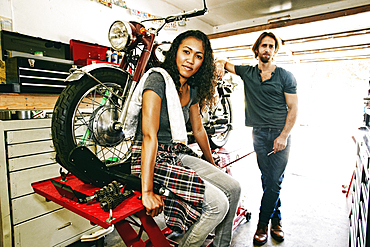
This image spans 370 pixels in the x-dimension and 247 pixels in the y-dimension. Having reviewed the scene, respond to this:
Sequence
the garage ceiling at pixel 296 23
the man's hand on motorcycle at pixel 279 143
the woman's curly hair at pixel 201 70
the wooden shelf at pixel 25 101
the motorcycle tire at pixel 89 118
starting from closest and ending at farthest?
the motorcycle tire at pixel 89 118
the woman's curly hair at pixel 201 70
the wooden shelf at pixel 25 101
the man's hand on motorcycle at pixel 279 143
the garage ceiling at pixel 296 23

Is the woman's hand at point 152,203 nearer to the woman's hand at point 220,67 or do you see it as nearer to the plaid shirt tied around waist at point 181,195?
the plaid shirt tied around waist at point 181,195

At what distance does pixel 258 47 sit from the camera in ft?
6.19

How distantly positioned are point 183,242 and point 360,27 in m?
3.93

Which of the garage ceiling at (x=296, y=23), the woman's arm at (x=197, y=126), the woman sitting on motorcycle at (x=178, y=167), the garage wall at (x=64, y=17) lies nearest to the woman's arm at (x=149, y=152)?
the woman sitting on motorcycle at (x=178, y=167)

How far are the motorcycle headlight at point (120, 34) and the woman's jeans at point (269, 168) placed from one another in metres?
1.31

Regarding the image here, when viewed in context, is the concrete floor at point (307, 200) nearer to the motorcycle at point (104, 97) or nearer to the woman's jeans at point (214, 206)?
the woman's jeans at point (214, 206)

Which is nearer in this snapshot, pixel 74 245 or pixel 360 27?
pixel 74 245

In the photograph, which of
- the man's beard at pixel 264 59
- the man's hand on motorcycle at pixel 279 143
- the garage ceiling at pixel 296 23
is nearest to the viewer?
the man's hand on motorcycle at pixel 279 143

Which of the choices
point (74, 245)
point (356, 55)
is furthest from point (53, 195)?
point (356, 55)

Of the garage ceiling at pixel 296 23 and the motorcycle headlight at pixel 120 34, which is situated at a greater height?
the garage ceiling at pixel 296 23

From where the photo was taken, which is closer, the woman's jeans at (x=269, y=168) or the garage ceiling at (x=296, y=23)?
the woman's jeans at (x=269, y=168)

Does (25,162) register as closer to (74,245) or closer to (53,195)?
(53,195)

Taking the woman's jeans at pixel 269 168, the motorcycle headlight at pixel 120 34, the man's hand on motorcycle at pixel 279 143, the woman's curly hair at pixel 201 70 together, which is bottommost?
the woman's jeans at pixel 269 168

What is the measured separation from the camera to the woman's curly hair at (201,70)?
1.33m
